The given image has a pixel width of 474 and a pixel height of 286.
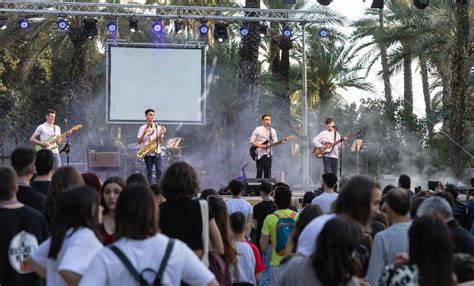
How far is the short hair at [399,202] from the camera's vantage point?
661 cm

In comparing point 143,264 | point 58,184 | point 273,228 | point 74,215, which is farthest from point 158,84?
point 143,264

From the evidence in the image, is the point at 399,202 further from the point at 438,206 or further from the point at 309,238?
A: the point at 309,238

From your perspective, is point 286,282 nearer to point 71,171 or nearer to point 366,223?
point 366,223

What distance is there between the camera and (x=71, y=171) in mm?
6859

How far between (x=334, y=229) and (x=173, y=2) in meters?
32.6

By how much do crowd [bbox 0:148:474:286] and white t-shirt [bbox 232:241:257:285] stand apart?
0.5 inches

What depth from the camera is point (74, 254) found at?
17.5 feet

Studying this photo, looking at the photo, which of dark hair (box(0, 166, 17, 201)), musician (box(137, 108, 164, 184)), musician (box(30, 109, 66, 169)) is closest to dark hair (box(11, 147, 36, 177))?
dark hair (box(0, 166, 17, 201))

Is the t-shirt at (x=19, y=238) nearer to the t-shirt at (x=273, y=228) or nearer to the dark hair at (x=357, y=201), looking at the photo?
the dark hair at (x=357, y=201)

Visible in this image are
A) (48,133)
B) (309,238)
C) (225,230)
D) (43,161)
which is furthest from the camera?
(48,133)

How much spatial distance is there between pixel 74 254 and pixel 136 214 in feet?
1.68

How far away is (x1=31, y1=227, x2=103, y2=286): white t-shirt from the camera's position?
5.30 m

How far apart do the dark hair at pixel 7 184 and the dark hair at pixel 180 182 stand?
988 millimetres

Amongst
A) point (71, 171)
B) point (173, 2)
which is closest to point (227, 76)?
point (173, 2)
